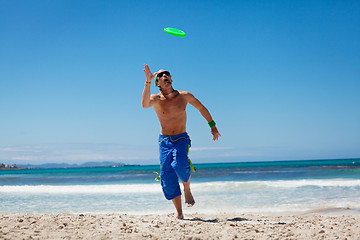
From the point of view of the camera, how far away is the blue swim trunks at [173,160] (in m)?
4.67

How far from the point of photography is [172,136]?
4812 millimetres

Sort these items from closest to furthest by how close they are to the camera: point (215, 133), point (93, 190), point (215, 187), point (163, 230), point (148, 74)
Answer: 1. point (163, 230)
2. point (148, 74)
3. point (215, 133)
4. point (215, 187)
5. point (93, 190)

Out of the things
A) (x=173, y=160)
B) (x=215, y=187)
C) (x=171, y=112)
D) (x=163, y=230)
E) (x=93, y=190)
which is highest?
(x=171, y=112)

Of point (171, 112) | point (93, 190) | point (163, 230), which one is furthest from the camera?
point (93, 190)

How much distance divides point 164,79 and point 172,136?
2.71ft

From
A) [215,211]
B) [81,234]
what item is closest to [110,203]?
[215,211]

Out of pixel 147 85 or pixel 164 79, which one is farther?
pixel 164 79

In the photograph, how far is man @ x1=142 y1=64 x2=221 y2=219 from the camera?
4676mm

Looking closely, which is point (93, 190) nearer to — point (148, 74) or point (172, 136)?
point (172, 136)

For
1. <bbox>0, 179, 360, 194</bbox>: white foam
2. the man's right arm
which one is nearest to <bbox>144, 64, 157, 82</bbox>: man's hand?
the man's right arm

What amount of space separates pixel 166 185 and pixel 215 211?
2.26 meters

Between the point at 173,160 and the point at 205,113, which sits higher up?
the point at 205,113

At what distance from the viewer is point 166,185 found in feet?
15.6

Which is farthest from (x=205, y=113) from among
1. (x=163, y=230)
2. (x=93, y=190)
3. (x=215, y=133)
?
(x=93, y=190)
